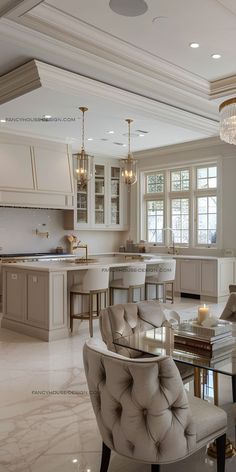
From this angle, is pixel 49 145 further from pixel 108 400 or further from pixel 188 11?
pixel 108 400

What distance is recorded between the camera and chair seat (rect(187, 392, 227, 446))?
1.95 meters

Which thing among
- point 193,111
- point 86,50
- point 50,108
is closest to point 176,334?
point 86,50

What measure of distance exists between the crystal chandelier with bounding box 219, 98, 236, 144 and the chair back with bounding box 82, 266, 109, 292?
91.4 inches

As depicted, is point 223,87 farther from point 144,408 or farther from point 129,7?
point 144,408

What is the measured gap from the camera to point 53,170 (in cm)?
785

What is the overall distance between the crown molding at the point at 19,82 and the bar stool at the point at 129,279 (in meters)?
2.58

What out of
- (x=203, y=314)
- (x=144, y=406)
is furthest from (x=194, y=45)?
(x=144, y=406)

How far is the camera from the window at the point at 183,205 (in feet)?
27.6

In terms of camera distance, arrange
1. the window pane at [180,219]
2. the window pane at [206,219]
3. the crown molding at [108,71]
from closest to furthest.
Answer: the crown molding at [108,71] → the window pane at [206,219] → the window pane at [180,219]

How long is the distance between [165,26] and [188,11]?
A: 327mm

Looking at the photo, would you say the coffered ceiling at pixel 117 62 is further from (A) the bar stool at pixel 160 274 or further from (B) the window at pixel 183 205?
(A) the bar stool at pixel 160 274

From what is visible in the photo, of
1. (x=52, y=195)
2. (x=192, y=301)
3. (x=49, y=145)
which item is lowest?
(x=192, y=301)

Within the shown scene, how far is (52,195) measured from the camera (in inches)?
310

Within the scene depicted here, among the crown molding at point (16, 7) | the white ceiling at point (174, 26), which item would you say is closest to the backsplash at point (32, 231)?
the white ceiling at point (174, 26)
